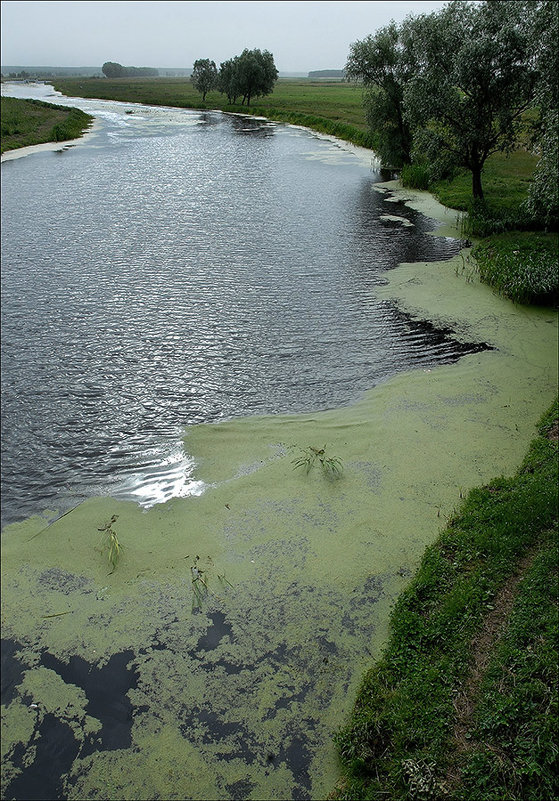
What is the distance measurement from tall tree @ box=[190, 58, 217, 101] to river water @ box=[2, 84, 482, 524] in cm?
7259

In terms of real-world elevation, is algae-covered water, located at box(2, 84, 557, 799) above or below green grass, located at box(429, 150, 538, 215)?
below

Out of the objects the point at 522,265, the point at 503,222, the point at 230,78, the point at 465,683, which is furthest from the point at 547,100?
the point at 230,78

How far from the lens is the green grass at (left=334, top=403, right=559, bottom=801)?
4.68m

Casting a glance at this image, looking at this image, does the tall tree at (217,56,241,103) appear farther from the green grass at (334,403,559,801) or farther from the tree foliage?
the green grass at (334,403,559,801)

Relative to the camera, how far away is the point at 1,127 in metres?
34.7

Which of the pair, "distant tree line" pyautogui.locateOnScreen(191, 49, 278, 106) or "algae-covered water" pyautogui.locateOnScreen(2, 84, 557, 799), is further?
"distant tree line" pyautogui.locateOnScreen(191, 49, 278, 106)

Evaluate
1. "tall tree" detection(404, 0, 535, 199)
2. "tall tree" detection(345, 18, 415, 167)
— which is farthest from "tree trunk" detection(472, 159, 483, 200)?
"tall tree" detection(345, 18, 415, 167)

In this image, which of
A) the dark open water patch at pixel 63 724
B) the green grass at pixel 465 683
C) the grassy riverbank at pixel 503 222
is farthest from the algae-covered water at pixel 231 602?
the grassy riverbank at pixel 503 222

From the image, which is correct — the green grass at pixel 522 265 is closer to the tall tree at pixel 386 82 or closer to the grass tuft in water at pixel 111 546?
the grass tuft in water at pixel 111 546

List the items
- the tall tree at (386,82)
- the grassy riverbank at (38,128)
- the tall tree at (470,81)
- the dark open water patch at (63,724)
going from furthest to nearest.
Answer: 1. the grassy riverbank at (38,128)
2. the tall tree at (386,82)
3. the tall tree at (470,81)
4. the dark open water patch at (63,724)

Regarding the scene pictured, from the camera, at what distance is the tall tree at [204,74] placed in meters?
89.7

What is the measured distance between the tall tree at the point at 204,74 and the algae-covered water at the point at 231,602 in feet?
318

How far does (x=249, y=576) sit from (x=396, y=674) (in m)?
2.10

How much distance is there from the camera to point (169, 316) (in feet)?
47.4
